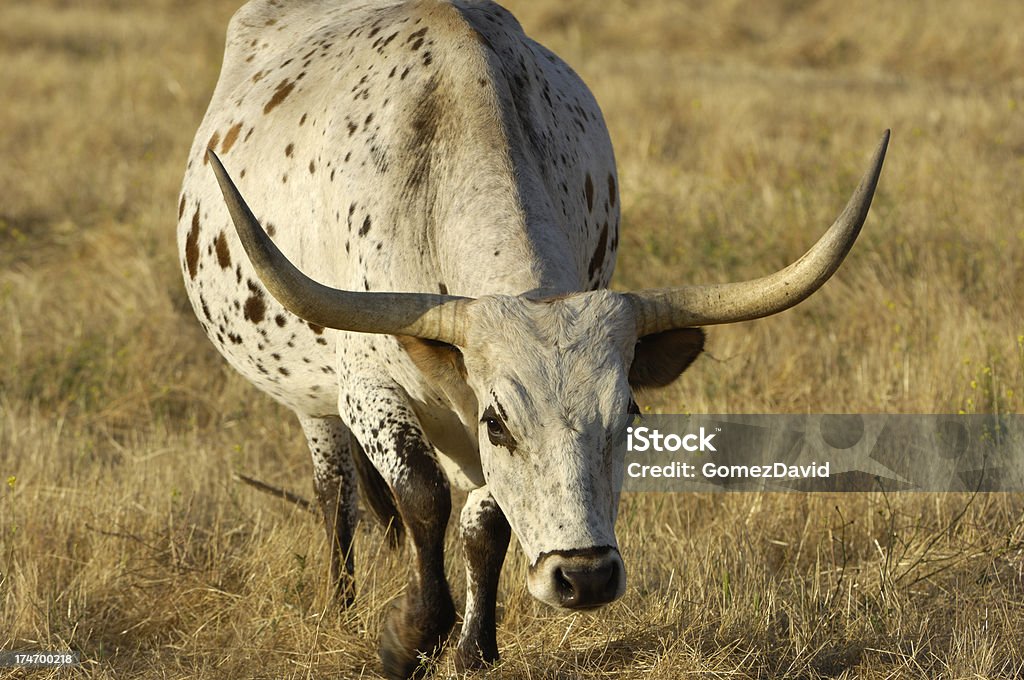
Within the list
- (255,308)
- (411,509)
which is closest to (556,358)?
(411,509)

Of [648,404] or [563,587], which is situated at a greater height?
[563,587]

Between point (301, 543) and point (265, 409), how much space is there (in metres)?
1.53

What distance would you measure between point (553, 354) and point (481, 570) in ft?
2.72

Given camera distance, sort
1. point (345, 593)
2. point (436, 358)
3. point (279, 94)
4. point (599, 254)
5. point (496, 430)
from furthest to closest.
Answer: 1. point (279, 94)
2. point (599, 254)
3. point (345, 593)
4. point (436, 358)
5. point (496, 430)

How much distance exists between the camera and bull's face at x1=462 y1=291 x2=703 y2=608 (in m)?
3.12

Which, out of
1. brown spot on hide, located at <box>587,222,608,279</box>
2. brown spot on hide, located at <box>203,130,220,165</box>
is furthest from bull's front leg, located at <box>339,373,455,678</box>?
brown spot on hide, located at <box>203,130,220,165</box>

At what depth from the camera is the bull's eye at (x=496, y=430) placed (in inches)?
129

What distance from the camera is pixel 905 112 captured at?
1140cm

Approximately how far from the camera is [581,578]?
3074mm

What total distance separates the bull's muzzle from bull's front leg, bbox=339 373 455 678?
0.65 metres

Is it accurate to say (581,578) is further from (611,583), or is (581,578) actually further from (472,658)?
(472,658)

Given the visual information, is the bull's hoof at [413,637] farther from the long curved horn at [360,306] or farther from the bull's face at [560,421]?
the long curved horn at [360,306]

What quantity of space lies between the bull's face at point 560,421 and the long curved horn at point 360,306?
0.22 ft

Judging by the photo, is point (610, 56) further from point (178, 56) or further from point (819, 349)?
point (819, 349)
